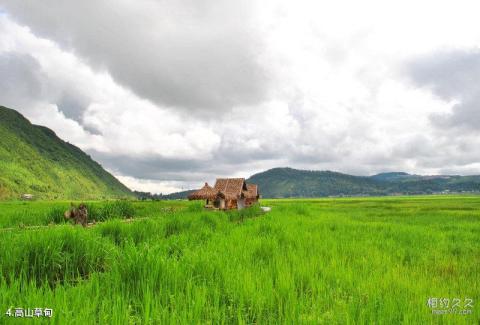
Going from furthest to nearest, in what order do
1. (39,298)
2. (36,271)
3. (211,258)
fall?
(211,258) → (36,271) → (39,298)

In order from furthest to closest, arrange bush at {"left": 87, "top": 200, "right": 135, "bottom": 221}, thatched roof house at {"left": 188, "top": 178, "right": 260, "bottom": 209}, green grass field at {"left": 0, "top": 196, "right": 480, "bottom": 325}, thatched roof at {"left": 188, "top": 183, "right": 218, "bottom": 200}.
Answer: thatched roof at {"left": 188, "top": 183, "right": 218, "bottom": 200} → thatched roof house at {"left": 188, "top": 178, "right": 260, "bottom": 209} → bush at {"left": 87, "top": 200, "right": 135, "bottom": 221} → green grass field at {"left": 0, "top": 196, "right": 480, "bottom": 325}

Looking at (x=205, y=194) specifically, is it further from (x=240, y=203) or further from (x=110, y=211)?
(x=110, y=211)

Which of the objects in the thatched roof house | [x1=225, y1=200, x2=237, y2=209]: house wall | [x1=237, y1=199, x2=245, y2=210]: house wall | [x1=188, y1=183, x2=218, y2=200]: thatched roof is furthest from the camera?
[x1=188, y1=183, x2=218, y2=200]: thatched roof

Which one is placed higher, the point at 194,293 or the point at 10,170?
the point at 10,170

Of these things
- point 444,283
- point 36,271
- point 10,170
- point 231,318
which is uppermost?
point 10,170

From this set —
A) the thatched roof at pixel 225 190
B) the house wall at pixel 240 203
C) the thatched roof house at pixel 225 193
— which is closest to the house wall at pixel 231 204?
the thatched roof house at pixel 225 193

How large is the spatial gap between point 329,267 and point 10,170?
654 ft

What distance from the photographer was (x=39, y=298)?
323cm

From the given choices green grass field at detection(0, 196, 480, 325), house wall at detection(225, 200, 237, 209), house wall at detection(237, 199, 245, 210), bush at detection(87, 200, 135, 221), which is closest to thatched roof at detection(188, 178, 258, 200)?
house wall at detection(225, 200, 237, 209)

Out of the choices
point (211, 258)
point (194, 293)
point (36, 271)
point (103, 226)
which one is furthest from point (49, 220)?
point (194, 293)

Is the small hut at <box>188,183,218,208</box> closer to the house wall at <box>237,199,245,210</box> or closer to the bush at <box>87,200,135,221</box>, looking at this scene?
the house wall at <box>237,199,245,210</box>

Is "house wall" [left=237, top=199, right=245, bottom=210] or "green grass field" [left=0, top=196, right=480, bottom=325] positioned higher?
"green grass field" [left=0, top=196, right=480, bottom=325]

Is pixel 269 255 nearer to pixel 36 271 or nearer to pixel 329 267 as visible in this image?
pixel 329 267

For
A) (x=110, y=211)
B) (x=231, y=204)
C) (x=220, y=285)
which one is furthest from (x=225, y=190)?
(x=220, y=285)
